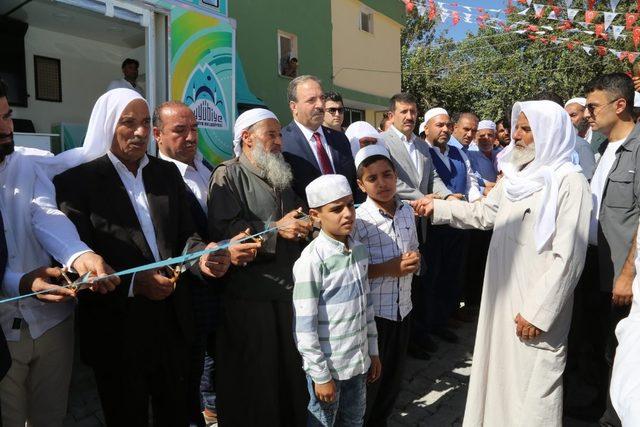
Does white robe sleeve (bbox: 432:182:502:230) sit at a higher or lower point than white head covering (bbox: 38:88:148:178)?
lower

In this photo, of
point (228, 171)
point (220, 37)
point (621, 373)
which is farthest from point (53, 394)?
point (220, 37)

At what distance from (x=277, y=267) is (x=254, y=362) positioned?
57cm

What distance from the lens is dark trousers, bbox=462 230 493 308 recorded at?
18.9 ft

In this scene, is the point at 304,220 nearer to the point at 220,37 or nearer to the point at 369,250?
the point at 369,250

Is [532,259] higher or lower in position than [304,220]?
lower

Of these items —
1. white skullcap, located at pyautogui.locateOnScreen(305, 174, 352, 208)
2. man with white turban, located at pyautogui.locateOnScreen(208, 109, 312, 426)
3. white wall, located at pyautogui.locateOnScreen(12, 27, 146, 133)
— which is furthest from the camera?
white wall, located at pyautogui.locateOnScreen(12, 27, 146, 133)

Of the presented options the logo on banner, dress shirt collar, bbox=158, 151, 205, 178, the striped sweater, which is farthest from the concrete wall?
the striped sweater

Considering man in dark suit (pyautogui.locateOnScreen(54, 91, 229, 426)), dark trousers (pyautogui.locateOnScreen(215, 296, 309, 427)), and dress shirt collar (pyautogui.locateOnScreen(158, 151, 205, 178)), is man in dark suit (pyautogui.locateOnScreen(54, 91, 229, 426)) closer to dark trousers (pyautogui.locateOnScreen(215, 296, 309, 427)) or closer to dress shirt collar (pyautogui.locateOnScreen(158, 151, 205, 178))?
dark trousers (pyautogui.locateOnScreen(215, 296, 309, 427))

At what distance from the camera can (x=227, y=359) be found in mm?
2785

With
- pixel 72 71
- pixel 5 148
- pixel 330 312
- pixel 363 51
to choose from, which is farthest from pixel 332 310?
pixel 363 51

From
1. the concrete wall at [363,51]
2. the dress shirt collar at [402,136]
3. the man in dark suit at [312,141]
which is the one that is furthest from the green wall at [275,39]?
the man in dark suit at [312,141]

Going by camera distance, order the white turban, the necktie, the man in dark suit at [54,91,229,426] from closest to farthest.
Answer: the man in dark suit at [54,91,229,426] < the necktie < the white turban

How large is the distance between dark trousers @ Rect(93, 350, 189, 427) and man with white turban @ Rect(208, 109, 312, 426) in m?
0.33

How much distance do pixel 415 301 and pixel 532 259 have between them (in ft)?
6.21
